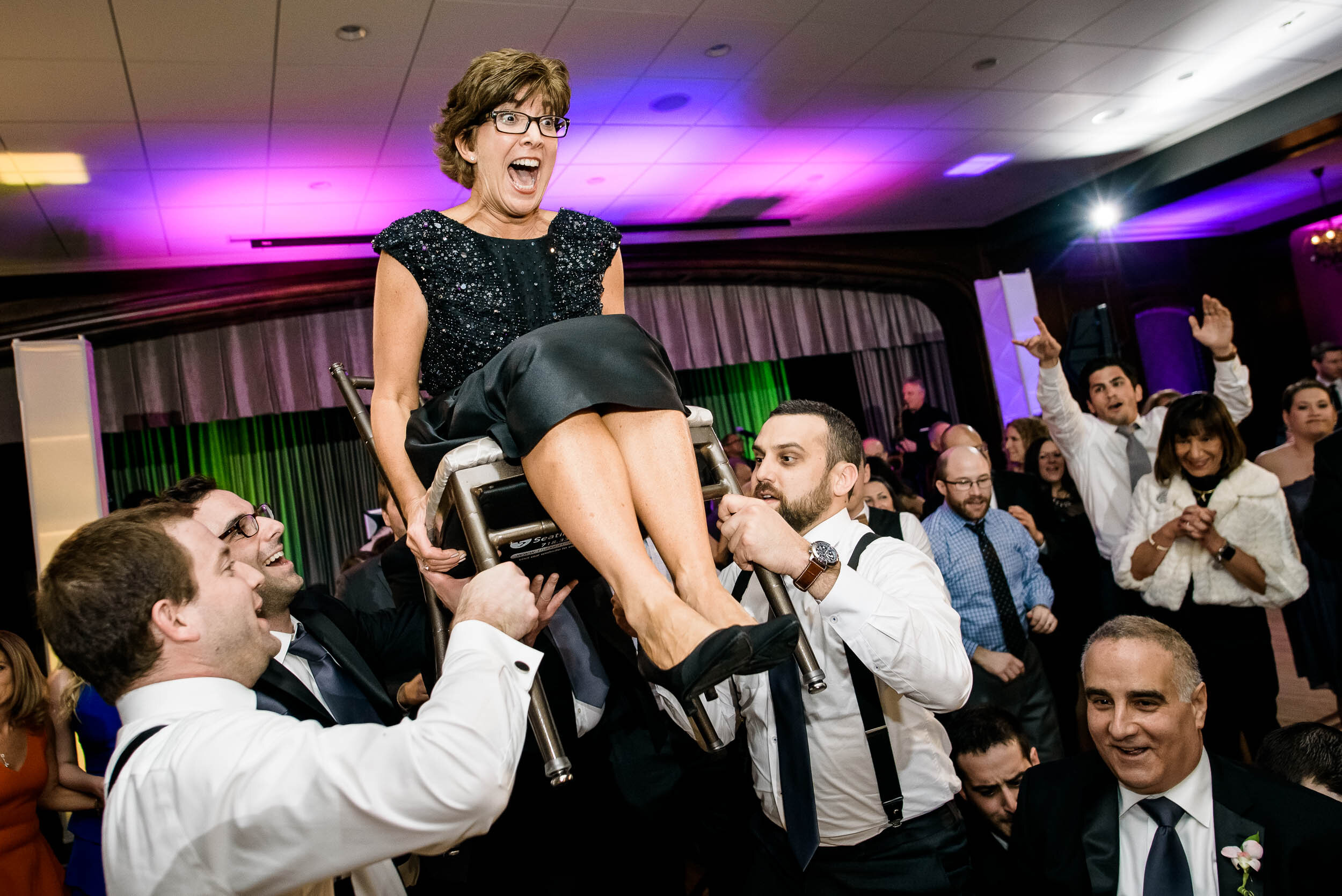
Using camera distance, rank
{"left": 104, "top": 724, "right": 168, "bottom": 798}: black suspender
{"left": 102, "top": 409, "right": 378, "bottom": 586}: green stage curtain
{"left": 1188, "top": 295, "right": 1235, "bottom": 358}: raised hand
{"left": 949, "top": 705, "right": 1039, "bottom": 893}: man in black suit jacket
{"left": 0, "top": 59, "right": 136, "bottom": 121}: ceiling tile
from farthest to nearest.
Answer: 1. {"left": 102, "top": 409, "right": 378, "bottom": 586}: green stage curtain
2. {"left": 1188, "top": 295, "right": 1235, "bottom": 358}: raised hand
3. {"left": 0, "top": 59, "right": 136, "bottom": 121}: ceiling tile
4. {"left": 949, "top": 705, "right": 1039, "bottom": 893}: man in black suit jacket
5. {"left": 104, "top": 724, "right": 168, "bottom": 798}: black suspender

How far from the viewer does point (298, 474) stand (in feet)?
28.1

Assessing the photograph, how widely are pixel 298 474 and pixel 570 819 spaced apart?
6745 mm

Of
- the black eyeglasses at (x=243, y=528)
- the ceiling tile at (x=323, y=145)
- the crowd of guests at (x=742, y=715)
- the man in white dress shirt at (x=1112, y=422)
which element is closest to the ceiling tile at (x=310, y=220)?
the ceiling tile at (x=323, y=145)

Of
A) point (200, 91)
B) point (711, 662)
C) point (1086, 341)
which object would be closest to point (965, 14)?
point (200, 91)

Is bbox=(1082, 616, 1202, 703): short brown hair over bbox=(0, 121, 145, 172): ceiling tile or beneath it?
beneath

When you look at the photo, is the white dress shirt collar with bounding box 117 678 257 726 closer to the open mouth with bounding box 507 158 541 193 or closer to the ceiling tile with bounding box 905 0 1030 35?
the open mouth with bounding box 507 158 541 193

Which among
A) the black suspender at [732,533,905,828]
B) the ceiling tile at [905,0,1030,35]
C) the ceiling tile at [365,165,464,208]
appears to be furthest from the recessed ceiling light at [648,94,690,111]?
the black suspender at [732,533,905,828]

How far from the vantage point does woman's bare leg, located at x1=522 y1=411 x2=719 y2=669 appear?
146 cm

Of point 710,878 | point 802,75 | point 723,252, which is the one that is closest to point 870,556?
point 710,878

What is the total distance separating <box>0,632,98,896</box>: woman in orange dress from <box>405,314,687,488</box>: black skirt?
7.70 feet

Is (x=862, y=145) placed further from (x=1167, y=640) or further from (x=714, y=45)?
(x=1167, y=640)

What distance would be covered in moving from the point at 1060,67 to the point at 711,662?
19.7 feet

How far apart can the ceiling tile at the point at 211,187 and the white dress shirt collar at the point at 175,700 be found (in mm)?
4954

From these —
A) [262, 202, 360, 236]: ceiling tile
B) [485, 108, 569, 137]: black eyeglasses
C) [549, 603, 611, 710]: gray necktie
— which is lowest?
[549, 603, 611, 710]: gray necktie
